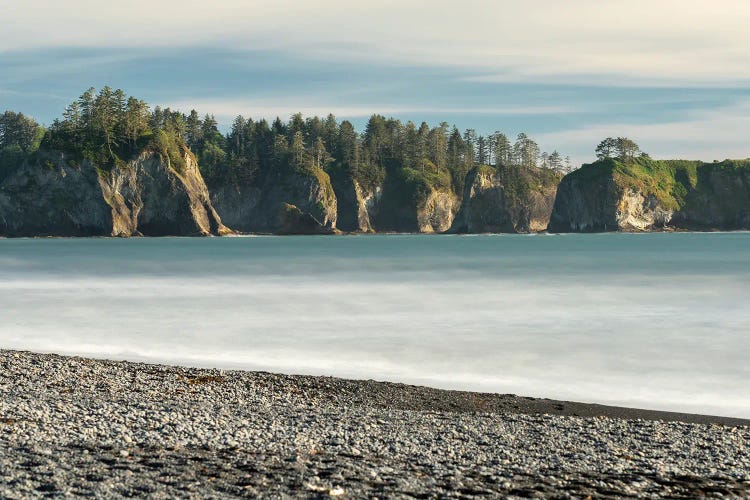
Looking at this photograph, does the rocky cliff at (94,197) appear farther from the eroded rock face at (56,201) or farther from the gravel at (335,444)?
the gravel at (335,444)

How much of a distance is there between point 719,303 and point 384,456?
125 feet

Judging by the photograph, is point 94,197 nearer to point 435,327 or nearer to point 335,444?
point 435,327

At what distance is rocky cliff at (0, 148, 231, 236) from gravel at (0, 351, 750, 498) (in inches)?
6887

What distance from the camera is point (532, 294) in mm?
51750

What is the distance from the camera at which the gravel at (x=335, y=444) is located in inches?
410

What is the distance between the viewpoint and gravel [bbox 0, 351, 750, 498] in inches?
410

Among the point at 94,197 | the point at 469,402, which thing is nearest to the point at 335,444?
the point at 469,402

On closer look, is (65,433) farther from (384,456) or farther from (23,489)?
(384,456)

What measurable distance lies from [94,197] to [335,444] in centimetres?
18214

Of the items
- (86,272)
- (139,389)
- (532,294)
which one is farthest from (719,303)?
(86,272)

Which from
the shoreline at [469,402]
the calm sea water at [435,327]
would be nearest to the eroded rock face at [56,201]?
the calm sea water at [435,327]

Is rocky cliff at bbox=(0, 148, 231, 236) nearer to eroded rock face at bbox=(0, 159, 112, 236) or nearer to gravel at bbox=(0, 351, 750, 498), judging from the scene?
eroded rock face at bbox=(0, 159, 112, 236)

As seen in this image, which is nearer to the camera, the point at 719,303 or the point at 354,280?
the point at 719,303

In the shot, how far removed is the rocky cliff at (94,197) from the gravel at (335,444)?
174926mm
